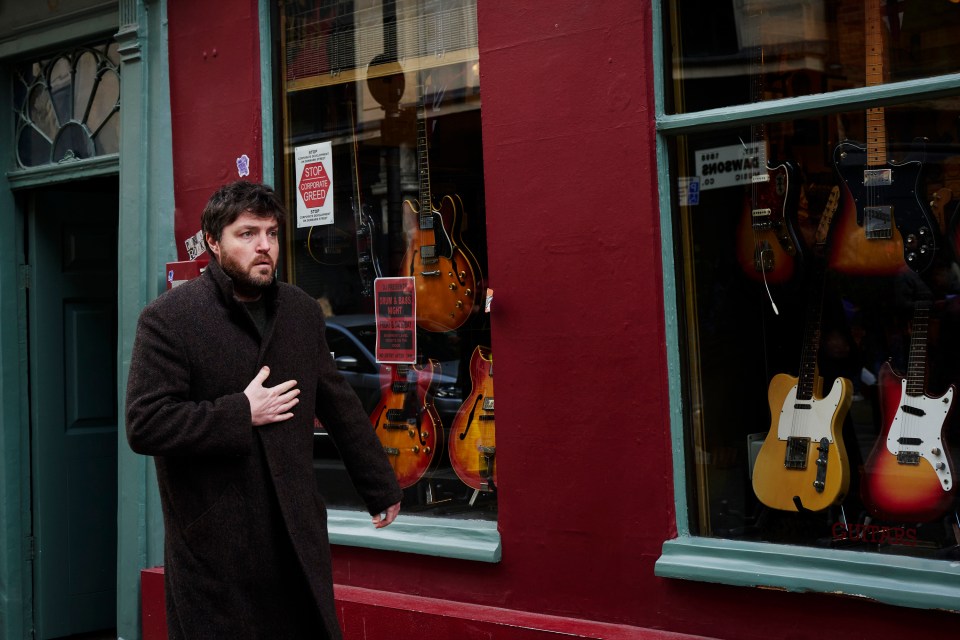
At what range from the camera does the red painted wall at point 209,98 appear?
20.0 ft

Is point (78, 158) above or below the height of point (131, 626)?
above

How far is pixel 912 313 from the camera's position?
4.43 meters

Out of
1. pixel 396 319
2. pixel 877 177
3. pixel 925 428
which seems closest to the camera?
pixel 925 428

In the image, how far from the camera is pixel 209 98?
6.25m

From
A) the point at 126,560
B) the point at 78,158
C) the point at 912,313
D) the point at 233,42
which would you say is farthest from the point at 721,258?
the point at 78,158

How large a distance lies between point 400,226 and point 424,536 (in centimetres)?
149

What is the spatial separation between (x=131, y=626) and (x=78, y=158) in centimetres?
276

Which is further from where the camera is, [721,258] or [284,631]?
[721,258]

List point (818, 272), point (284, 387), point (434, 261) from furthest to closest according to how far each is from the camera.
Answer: point (434, 261), point (818, 272), point (284, 387)

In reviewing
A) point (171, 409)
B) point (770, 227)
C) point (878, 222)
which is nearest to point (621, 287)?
point (770, 227)

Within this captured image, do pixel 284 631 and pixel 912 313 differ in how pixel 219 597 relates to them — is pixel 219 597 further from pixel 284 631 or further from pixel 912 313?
pixel 912 313

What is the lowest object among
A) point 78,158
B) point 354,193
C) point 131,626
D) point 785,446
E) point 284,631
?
point 131,626

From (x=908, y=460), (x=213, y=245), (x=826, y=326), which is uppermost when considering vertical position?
(x=213, y=245)

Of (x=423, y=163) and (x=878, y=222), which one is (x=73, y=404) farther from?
(x=878, y=222)
